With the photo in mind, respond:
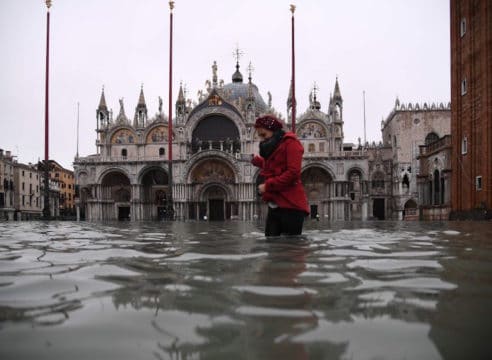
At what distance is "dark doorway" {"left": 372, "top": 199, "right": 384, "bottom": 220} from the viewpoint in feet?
152

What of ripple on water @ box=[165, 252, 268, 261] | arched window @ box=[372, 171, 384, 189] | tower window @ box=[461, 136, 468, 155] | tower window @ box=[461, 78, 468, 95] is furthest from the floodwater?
arched window @ box=[372, 171, 384, 189]

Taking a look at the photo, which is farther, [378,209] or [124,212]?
[378,209]

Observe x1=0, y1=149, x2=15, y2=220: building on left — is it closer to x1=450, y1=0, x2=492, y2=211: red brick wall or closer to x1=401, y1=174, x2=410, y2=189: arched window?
x1=401, y1=174, x2=410, y2=189: arched window

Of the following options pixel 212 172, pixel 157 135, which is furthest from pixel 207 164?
pixel 157 135

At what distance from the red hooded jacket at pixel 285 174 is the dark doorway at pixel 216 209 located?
118 feet

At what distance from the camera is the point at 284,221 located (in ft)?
21.5

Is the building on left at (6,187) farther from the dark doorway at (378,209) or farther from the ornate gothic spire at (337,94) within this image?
the dark doorway at (378,209)

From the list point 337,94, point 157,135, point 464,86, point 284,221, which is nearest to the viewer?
point 284,221

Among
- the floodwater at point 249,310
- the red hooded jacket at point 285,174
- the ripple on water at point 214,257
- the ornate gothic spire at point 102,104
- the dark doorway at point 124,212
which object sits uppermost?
the ornate gothic spire at point 102,104

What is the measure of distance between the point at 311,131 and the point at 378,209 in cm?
1186

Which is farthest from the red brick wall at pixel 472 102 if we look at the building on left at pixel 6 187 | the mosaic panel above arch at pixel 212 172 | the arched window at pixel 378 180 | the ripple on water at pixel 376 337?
the building on left at pixel 6 187

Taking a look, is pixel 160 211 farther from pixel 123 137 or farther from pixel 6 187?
pixel 6 187

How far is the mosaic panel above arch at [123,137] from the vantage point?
43656 millimetres

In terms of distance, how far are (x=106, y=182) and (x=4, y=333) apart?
43.9 metres
